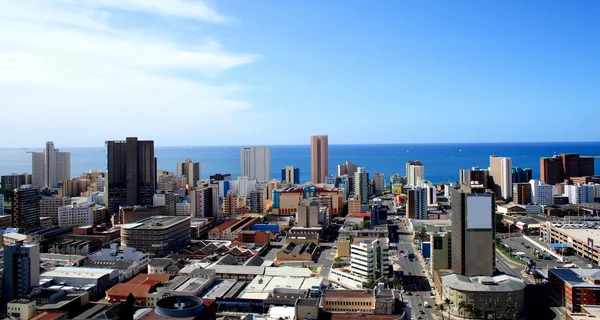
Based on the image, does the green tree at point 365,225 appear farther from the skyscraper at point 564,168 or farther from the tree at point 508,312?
the skyscraper at point 564,168

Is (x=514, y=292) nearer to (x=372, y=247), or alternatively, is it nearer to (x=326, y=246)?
(x=372, y=247)

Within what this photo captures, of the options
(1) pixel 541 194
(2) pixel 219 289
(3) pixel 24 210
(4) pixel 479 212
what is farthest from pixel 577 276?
(3) pixel 24 210

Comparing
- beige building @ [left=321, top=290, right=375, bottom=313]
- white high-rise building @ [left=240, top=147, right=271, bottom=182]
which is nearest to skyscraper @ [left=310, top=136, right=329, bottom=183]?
white high-rise building @ [left=240, top=147, right=271, bottom=182]

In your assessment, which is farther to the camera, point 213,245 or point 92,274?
point 213,245

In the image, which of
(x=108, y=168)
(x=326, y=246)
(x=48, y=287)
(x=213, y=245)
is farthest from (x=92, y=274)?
(x=108, y=168)

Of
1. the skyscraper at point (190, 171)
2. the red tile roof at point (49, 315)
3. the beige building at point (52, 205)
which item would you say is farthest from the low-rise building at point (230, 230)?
the skyscraper at point (190, 171)

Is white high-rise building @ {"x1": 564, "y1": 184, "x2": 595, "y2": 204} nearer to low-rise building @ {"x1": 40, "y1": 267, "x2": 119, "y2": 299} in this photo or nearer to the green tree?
the green tree
